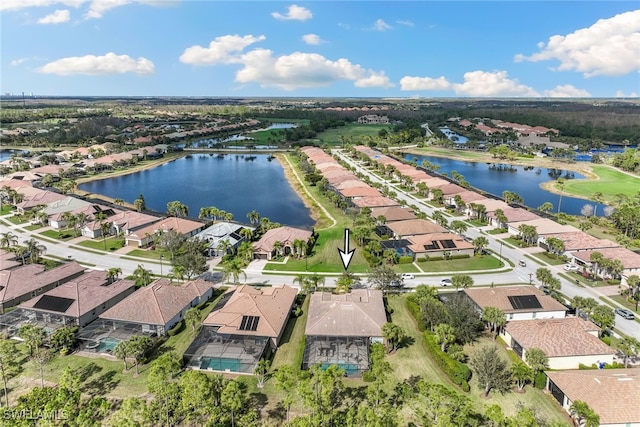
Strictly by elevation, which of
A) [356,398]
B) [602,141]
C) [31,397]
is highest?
[602,141]

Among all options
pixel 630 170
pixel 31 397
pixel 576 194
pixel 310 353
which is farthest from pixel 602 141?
pixel 31 397

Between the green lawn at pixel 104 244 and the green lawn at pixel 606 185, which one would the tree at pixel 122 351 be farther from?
the green lawn at pixel 606 185

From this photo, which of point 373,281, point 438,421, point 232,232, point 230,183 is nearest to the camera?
point 438,421

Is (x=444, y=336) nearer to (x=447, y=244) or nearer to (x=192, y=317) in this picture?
(x=192, y=317)

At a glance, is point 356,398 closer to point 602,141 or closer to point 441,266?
point 441,266

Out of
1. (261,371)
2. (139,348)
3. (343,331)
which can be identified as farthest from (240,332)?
(343,331)

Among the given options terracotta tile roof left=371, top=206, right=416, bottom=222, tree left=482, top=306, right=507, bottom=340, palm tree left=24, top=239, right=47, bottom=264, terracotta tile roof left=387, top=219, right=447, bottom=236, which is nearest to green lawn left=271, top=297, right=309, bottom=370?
tree left=482, top=306, right=507, bottom=340

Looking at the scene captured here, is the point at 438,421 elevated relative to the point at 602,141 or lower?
lower
